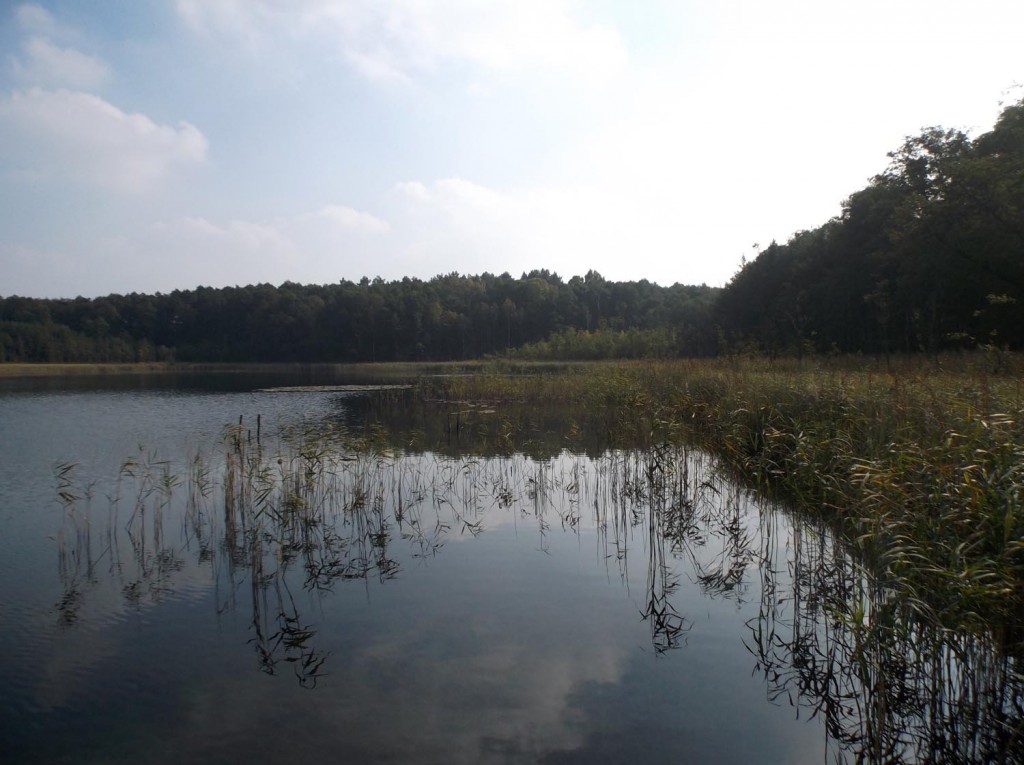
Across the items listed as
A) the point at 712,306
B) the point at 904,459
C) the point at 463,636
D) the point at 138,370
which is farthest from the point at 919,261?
the point at 138,370

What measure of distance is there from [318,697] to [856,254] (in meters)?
34.6

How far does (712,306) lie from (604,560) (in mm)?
44638

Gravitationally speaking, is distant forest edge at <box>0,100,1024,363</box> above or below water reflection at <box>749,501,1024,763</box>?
above

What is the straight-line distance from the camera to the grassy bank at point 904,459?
138 inches

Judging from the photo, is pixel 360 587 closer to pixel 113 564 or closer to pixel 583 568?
pixel 583 568

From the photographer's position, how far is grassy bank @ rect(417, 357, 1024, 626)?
3.49 meters

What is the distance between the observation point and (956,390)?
7180mm

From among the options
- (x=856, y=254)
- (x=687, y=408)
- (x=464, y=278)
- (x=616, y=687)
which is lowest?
(x=616, y=687)

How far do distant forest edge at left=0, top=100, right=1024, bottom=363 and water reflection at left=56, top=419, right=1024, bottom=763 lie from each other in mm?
9393

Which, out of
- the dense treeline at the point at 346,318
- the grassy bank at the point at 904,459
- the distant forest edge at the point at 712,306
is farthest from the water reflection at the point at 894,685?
the dense treeline at the point at 346,318

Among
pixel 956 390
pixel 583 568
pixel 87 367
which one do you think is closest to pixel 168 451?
pixel 583 568

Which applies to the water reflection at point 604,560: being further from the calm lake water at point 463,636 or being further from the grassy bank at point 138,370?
the grassy bank at point 138,370

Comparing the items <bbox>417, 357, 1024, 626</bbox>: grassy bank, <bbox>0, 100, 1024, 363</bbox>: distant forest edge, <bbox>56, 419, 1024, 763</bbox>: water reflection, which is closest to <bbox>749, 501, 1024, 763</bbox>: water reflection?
<bbox>56, 419, 1024, 763</bbox>: water reflection

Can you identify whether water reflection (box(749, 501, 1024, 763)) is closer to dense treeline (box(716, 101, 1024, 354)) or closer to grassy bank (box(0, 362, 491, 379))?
dense treeline (box(716, 101, 1024, 354))
